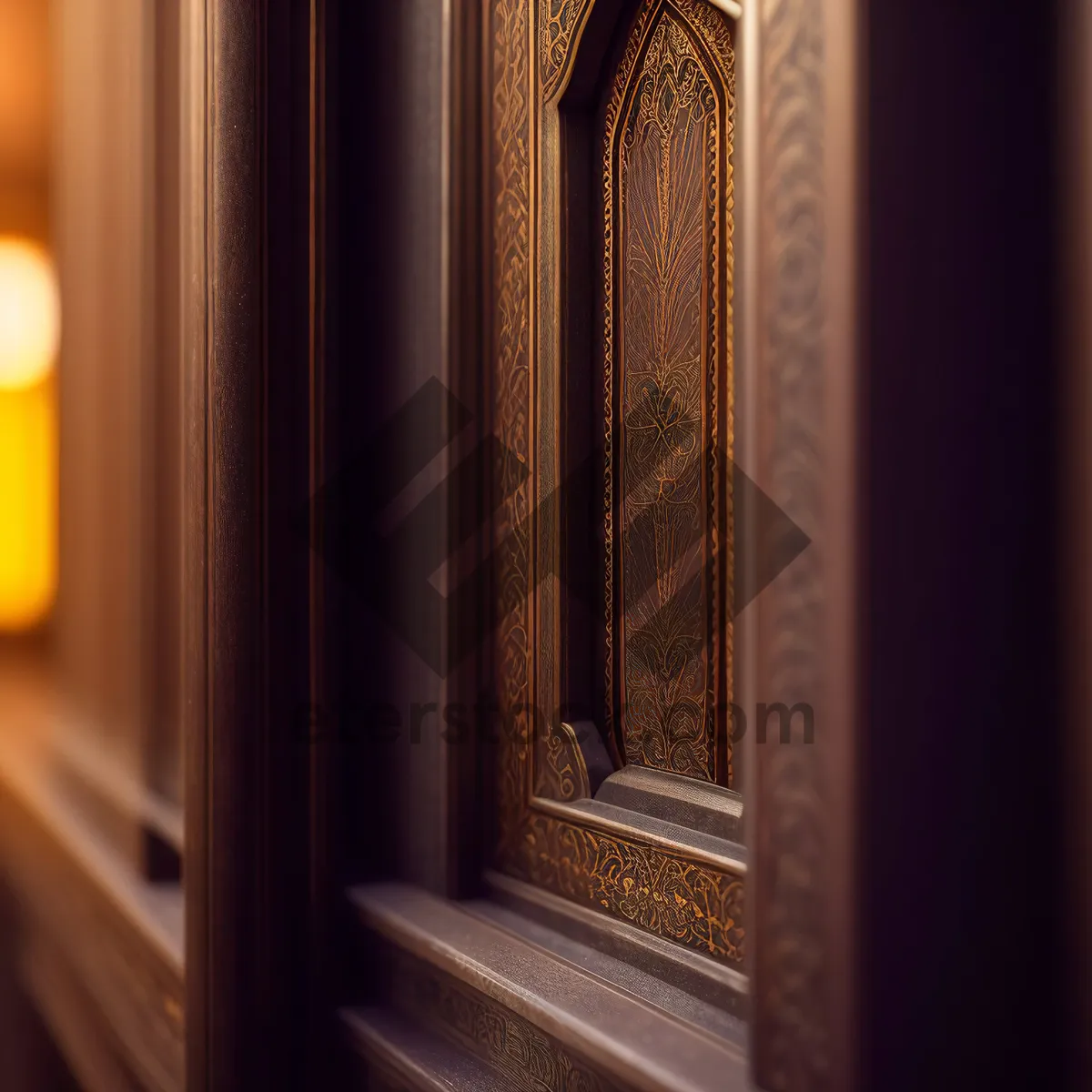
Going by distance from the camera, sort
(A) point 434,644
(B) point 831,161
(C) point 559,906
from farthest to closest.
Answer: (A) point 434,644
(C) point 559,906
(B) point 831,161

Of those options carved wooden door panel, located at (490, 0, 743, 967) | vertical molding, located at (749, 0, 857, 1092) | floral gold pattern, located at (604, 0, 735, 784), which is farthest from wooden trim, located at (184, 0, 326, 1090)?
vertical molding, located at (749, 0, 857, 1092)

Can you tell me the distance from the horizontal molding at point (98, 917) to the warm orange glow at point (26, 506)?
29cm

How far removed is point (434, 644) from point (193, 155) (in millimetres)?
475

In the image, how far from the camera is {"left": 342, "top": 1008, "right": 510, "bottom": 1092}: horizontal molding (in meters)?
0.76

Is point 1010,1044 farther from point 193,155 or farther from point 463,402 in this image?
point 193,155

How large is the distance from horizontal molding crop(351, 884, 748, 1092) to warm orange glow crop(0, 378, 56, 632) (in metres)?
1.47

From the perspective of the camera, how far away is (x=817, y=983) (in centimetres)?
44

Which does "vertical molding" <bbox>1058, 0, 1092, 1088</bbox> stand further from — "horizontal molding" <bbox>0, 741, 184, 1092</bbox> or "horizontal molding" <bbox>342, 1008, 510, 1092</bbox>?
"horizontal molding" <bbox>0, 741, 184, 1092</bbox>

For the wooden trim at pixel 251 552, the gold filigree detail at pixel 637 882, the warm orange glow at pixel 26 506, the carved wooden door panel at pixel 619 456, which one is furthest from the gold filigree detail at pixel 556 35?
the warm orange glow at pixel 26 506

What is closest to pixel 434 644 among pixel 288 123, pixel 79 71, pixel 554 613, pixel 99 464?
pixel 554 613

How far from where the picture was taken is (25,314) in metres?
2.10

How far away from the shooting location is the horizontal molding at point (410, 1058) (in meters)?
0.76

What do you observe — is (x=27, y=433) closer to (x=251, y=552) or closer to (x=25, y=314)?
(x=25, y=314)

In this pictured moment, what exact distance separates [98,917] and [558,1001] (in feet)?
3.34
